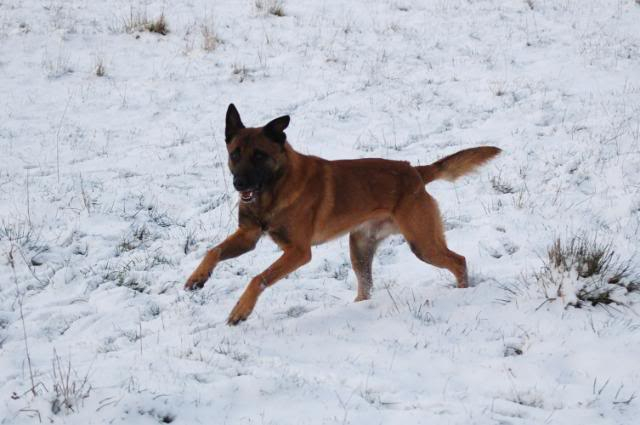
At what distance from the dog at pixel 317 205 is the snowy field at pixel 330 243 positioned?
357 mm

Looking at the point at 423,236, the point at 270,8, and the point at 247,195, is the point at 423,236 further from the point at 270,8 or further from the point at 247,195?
the point at 270,8

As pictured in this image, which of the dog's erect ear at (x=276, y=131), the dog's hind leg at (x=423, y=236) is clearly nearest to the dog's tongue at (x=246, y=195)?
the dog's erect ear at (x=276, y=131)

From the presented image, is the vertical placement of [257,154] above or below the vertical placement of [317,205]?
above

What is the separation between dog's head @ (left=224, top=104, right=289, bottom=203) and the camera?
187 inches

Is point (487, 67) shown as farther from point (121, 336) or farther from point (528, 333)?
point (121, 336)

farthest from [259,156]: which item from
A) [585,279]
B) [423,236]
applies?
[585,279]

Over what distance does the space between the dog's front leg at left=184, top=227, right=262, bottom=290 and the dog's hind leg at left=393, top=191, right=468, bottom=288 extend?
1295mm

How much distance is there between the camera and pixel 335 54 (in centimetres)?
1130

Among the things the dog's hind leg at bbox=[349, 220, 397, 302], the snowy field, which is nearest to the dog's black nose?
the snowy field

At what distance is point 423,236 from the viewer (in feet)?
17.5

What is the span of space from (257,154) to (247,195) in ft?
1.16

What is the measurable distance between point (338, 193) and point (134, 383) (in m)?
2.44

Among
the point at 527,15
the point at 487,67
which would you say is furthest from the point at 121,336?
A: the point at 527,15

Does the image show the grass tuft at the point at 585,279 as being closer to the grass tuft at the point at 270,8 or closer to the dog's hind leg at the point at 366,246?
the dog's hind leg at the point at 366,246
